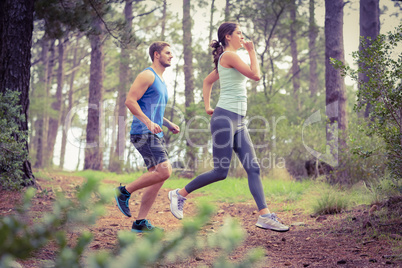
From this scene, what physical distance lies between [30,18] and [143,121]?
13.4 feet

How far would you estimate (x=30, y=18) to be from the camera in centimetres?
669

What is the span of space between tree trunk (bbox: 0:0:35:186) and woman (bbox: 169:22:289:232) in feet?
12.3

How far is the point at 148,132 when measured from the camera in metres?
4.06

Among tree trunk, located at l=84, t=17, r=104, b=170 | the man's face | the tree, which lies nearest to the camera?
the man's face

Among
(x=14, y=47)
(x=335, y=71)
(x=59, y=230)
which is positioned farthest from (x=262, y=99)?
(x=59, y=230)

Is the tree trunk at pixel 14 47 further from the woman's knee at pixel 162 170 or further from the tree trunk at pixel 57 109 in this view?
the tree trunk at pixel 57 109

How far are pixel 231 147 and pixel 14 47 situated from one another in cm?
447

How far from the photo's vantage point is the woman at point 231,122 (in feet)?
13.8

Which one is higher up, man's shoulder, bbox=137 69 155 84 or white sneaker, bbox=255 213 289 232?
man's shoulder, bbox=137 69 155 84

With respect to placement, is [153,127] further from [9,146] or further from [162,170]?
[9,146]

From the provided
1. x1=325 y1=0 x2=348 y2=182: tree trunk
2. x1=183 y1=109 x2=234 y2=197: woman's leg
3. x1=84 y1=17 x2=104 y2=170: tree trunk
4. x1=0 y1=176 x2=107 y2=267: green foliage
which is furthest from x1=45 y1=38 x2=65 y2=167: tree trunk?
x1=0 y1=176 x2=107 y2=267: green foliage

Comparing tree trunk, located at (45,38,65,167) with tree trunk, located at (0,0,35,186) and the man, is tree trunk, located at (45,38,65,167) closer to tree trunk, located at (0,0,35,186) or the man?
tree trunk, located at (0,0,35,186)

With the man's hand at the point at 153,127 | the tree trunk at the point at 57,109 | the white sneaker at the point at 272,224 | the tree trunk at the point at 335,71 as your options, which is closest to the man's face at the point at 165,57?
the man's hand at the point at 153,127

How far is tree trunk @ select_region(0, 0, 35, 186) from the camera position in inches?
253
